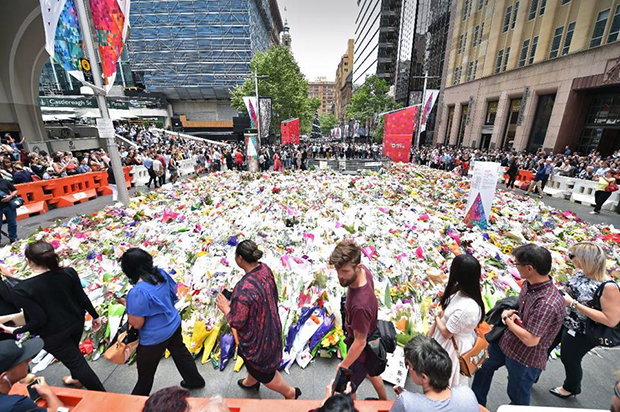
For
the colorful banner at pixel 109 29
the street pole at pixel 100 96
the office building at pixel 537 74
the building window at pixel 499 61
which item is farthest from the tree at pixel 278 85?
the street pole at pixel 100 96

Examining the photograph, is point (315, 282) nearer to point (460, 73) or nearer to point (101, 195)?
point (101, 195)

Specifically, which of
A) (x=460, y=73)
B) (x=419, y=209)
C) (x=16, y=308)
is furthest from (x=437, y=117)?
(x=16, y=308)

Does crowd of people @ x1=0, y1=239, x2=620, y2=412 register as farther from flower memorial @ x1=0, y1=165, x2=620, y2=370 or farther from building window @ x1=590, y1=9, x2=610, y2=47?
building window @ x1=590, y1=9, x2=610, y2=47

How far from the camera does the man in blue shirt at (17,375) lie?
4.32ft

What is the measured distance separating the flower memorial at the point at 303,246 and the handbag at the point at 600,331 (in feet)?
4.58

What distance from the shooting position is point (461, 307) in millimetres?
1784

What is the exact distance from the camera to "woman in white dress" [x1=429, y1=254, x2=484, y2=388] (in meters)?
1.76

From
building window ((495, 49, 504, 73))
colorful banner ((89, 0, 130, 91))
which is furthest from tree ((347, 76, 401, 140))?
colorful banner ((89, 0, 130, 91))

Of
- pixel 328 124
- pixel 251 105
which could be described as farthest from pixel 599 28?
pixel 328 124

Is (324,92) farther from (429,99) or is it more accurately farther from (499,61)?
(429,99)

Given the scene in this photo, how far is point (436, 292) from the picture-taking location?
11.9ft

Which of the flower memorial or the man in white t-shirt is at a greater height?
the man in white t-shirt

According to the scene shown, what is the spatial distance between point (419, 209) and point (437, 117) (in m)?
32.2

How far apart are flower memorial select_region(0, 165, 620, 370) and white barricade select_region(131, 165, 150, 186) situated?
13.4 feet
